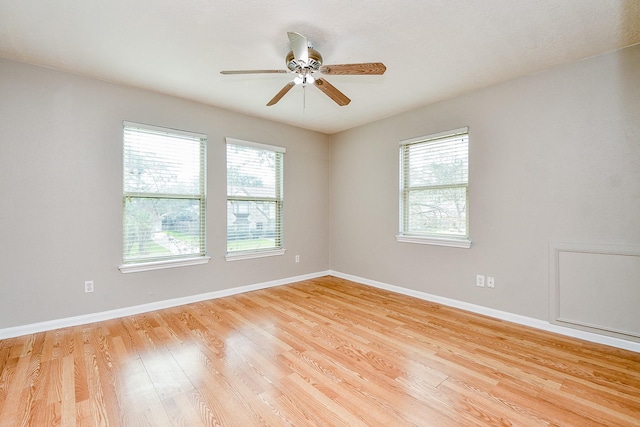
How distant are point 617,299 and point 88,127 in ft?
17.5

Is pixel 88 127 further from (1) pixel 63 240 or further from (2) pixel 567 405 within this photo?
(2) pixel 567 405

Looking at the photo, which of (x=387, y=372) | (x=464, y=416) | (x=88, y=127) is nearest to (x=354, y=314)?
(x=387, y=372)

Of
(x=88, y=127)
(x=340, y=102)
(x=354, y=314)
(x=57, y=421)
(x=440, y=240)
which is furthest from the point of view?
(x=440, y=240)

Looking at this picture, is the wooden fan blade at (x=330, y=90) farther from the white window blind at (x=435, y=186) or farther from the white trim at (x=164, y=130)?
the white trim at (x=164, y=130)

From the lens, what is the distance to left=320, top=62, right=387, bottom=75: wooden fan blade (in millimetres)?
2125

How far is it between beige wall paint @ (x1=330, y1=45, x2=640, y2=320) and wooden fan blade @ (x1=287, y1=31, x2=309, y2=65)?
227 centimetres

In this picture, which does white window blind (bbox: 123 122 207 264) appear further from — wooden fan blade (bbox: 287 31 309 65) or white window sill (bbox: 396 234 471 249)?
white window sill (bbox: 396 234 471 249)

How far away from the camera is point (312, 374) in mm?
2061

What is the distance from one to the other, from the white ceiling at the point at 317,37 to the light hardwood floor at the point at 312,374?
8.49 ft

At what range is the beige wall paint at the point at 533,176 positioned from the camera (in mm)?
2463

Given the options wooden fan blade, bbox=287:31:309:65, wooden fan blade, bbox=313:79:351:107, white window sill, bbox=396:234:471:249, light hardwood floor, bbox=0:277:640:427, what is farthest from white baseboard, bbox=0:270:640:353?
Answer: wooden fan blade, bbox=287:31:309:65

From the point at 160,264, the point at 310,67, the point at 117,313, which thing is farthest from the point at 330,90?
the point at 117,313

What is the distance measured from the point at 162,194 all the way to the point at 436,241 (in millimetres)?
3480

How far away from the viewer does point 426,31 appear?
7.31ft
